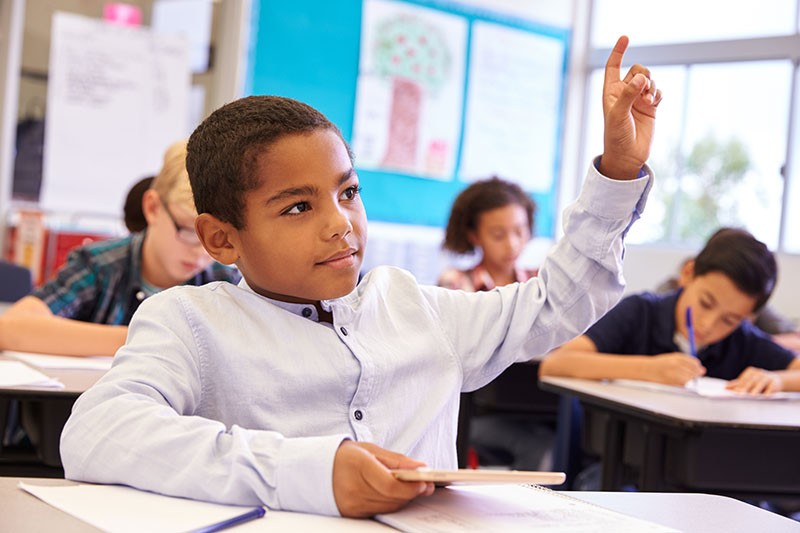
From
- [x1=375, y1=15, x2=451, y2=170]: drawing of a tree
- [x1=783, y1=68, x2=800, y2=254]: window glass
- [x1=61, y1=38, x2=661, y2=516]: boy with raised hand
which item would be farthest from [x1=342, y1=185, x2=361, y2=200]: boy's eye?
[x1=783, y1=68, x2=800, y2=254]: window glass

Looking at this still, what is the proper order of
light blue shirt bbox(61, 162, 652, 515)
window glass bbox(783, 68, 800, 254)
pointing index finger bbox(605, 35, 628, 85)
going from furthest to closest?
window glass bbox(783, 68, 800, 254) < pointing index finger bbox(605, 35, 628, 85) < light blue shirt bbox(61, 162, 652, 515)

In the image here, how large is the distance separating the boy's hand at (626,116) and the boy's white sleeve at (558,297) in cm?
2

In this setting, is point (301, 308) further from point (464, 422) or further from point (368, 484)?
point (464, 422)

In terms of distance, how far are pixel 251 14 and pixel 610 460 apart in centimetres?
363

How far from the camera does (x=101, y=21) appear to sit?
4711 mm

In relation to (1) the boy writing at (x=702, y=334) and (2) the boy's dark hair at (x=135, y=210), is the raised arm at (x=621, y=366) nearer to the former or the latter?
(1) the boy writing at (x=702, y=334)

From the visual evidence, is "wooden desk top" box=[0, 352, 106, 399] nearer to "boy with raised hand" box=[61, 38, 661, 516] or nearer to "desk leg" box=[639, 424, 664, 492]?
"boy with raised hand" box=[61, 38, 661, 516]

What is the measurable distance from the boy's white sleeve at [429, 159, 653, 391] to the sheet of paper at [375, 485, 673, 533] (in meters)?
0.33

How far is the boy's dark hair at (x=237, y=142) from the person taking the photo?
1.19m

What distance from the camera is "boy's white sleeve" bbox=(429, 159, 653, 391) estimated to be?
1.28 m

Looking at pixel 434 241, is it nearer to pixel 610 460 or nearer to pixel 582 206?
pixel 610 460

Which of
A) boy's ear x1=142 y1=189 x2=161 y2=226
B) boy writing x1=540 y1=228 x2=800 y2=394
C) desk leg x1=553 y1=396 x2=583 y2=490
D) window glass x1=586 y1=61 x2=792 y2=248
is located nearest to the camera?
boy's ear x1=142 y1=189 x2=161 y2=226

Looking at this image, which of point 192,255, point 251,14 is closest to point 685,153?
point 251,14

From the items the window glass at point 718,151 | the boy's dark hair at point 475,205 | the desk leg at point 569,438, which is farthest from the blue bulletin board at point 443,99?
the desk leg at point 569,438
